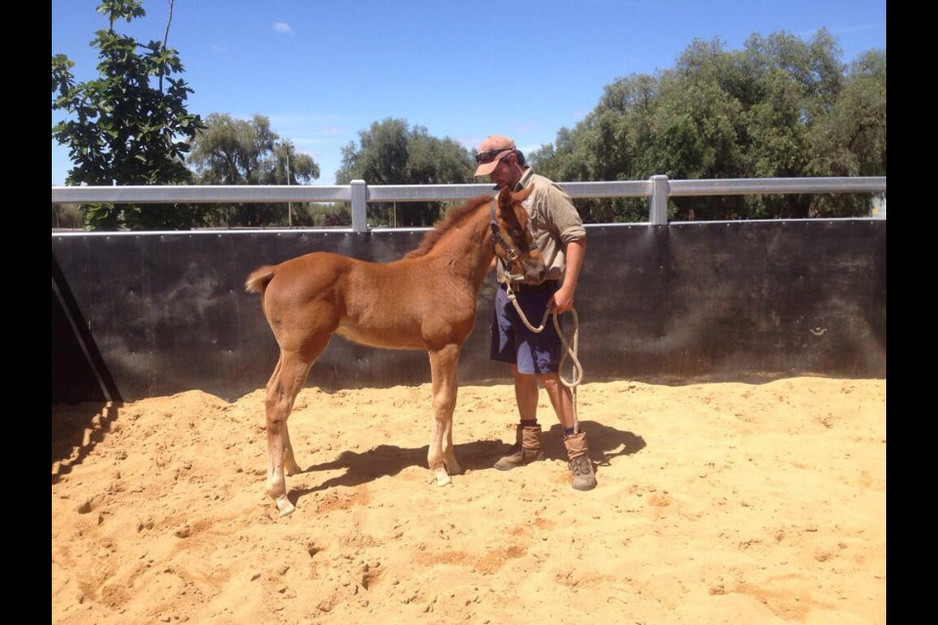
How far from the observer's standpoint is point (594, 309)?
5.86 metres

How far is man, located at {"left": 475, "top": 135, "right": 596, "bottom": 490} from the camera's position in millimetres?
4055

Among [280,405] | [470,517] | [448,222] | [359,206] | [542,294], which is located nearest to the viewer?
[470,517]

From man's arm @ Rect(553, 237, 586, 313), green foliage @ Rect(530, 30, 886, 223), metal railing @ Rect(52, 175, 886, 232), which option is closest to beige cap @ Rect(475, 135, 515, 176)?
man's arm @ Rect(553, 237, 586, 313)

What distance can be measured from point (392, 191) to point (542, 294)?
1.99 metres

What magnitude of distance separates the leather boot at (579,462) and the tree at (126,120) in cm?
531

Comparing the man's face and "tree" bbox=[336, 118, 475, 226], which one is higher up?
"tree" bbox=[336, 118, 475, 226]

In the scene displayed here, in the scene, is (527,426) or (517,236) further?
(527,426)

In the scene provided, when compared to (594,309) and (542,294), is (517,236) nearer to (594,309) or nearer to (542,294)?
(542,294)

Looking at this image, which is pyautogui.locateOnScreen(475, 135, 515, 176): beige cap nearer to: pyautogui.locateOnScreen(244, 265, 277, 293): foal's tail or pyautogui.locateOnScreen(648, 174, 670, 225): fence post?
pyautogui.locateOnScreen(244, 265, 277, 293): foal's tail

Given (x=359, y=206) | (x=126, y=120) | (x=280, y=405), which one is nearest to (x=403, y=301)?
(x=280, y=405)

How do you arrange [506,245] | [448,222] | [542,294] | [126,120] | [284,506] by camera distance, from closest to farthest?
1. [284,506]
2. [506,245]
3. [542,294]
4. [448,222]
5. [126,120]

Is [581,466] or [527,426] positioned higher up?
[527,426]
